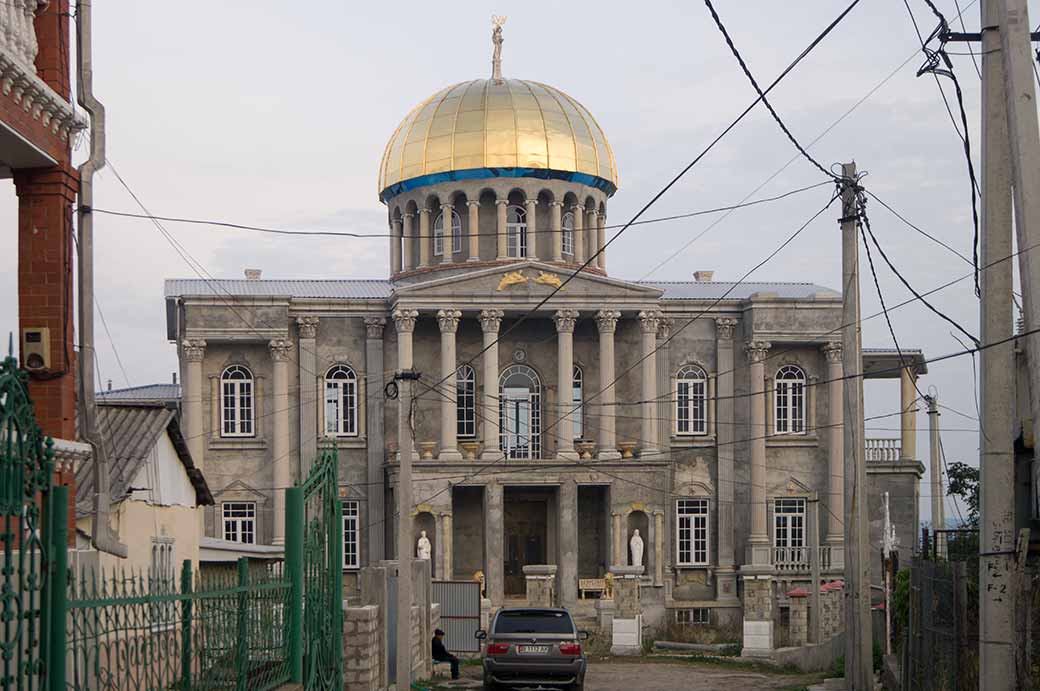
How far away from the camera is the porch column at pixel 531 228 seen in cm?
5372

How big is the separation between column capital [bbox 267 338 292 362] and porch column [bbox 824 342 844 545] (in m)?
17.0

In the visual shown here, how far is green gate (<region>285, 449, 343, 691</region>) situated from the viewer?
48.2 feet

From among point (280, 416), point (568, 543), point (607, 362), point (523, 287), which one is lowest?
point (568, 543)

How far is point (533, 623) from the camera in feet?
86.8

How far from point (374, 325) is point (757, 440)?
1257 cm

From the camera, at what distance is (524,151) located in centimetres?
5375

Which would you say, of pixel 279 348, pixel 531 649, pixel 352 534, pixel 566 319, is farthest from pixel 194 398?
pixel 531 649

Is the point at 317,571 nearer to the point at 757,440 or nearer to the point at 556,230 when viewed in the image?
the point at 757,440

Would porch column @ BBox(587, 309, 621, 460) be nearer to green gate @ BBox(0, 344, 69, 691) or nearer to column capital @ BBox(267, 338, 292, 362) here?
column capital @ BBox(267, 338, 292, 362)

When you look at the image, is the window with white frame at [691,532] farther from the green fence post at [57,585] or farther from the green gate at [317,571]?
the green fence post at [57,585]

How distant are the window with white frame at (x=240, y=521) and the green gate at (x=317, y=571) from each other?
33.3m

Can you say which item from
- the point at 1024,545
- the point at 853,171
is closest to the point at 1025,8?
the point at 1024,545

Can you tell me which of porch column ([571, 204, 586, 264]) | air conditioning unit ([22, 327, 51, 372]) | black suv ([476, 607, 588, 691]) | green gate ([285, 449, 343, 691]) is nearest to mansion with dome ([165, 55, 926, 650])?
porch column ([571, 204, 586, 264])

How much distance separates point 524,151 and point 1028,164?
136 feet
